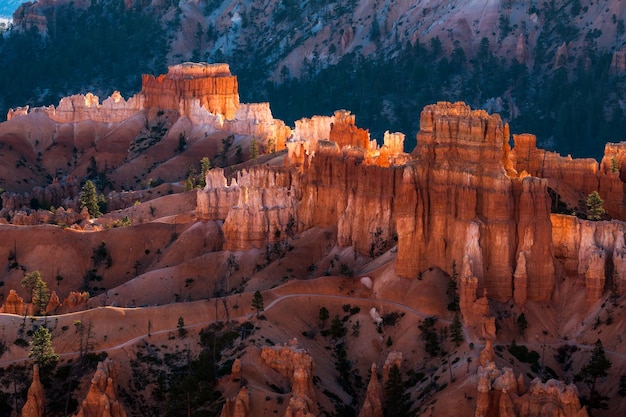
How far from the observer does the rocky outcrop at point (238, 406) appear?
90375mm

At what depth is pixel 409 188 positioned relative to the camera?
346 ft

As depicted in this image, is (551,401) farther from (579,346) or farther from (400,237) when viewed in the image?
(400,237)

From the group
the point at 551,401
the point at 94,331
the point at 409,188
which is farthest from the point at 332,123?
the point at 551,401

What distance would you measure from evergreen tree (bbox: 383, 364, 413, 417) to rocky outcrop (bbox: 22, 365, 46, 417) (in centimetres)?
2088

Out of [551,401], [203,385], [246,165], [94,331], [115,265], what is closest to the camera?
[551,401]

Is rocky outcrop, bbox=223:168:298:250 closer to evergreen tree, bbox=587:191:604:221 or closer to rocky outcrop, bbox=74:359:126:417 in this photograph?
evergreen tree, bbox=587:191:604:221

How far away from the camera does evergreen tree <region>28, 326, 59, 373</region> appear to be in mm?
98000

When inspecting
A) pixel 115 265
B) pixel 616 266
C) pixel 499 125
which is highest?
pixel 499 125

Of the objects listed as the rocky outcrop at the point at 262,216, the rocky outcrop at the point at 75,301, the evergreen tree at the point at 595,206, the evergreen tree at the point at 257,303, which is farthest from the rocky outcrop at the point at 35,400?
the evergreen tree at the point at 595,206

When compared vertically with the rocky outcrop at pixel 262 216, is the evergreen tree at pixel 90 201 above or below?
below

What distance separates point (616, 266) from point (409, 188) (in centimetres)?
1537

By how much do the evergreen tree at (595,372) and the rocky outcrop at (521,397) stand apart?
11.4 feet

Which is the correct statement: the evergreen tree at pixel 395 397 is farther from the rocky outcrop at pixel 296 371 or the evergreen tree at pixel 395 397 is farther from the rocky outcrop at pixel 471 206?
the rocky outcrop at pixel 471 206

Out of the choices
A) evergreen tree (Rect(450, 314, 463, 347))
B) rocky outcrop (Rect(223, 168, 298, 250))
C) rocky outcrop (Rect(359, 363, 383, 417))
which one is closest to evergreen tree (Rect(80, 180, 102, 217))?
rocky outcrop (Rect(223, 168, 298, 250))
